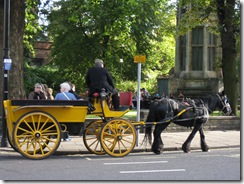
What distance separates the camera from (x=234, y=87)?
2084 cm

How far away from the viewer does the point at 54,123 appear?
426 inches

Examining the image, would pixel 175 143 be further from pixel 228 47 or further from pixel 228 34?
pixel 228 34

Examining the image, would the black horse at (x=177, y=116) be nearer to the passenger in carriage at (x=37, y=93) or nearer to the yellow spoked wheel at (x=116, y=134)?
the yellow spoked wheel at (x=116, y=134)

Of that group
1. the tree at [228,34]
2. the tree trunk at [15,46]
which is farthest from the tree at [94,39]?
the tree trunk at [15,46]

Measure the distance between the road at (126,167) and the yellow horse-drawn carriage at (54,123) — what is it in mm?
356

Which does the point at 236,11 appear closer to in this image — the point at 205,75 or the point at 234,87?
the point at 234,87

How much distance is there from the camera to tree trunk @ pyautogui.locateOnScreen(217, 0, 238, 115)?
20656 millimetres

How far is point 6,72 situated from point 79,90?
103 ft

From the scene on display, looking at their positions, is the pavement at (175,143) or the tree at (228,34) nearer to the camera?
the pavement at (175,143)

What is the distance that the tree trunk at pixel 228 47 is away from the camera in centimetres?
2066

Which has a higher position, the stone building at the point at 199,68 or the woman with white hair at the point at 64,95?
the stone building at the point at 199,68

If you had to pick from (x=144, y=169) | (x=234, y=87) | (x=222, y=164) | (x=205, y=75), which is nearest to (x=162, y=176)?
(x=144, y=169)

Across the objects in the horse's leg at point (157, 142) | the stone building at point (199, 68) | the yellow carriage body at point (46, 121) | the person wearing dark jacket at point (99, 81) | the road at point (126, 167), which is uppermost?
the stone building at point (199, 68)

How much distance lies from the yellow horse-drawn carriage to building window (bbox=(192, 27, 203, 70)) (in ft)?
52.6
